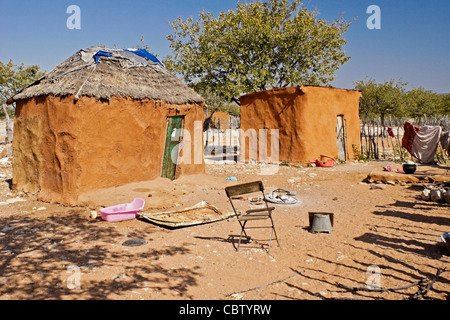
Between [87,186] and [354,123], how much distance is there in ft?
41.0

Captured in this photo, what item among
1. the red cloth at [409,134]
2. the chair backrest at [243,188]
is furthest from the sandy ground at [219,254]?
the red cloth at [409,134]

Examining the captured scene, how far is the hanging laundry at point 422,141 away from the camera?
1167cm

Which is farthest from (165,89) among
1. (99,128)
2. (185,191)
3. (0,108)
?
(0,108)

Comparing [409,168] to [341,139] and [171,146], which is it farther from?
[171,146]

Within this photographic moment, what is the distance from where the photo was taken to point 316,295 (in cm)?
319

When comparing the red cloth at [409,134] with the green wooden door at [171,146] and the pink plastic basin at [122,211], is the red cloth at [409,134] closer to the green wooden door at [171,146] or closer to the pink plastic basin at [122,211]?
the green wooden door at [171,146]

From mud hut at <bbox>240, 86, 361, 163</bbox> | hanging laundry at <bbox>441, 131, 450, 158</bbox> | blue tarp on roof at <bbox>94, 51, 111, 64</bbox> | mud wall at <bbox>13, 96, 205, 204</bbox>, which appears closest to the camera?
mud wall at <bbox>13, 96, 205, 204</bbox>

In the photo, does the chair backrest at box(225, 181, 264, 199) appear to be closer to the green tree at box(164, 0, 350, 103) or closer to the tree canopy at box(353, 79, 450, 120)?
the green tree at box(164, 0, 350, 103)

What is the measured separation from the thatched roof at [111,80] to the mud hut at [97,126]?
0.02 m

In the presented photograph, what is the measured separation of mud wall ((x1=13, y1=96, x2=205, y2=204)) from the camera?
707cm

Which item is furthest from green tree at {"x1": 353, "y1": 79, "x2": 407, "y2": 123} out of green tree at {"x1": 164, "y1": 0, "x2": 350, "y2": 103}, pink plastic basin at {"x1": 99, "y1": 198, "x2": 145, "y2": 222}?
pink plastic basin at {"x1": 99, "y1": 198, "x2": 145, "y2": 222}

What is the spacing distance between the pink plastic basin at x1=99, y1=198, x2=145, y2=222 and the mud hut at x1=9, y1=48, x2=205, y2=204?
4.36 ft

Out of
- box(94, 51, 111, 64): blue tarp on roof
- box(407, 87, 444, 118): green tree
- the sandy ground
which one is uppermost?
box(407, 87, 444, 118): green tree
